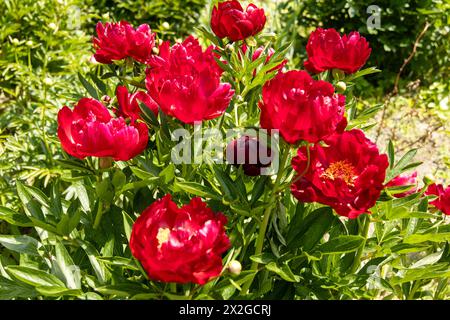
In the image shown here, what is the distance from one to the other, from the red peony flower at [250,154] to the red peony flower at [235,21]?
27 cm

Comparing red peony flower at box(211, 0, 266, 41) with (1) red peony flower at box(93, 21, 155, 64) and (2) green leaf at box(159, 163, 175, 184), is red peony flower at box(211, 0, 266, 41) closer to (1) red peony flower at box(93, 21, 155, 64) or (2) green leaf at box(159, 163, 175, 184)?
(1) red peony flower at box(93, 21, 155, 64)

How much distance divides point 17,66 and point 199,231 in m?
1.53

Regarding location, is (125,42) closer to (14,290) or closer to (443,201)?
(14,290)

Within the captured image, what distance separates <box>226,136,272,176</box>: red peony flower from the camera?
922mm

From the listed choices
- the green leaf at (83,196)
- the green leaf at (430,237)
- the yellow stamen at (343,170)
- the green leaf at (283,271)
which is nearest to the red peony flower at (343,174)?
the yellow stamen at (343,170)

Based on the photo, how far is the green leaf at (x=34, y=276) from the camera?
900mm

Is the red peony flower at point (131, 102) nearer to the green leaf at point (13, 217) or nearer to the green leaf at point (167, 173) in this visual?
the green leaf at point (167, 173)

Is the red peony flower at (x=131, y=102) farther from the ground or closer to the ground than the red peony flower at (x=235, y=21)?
closer to the ground

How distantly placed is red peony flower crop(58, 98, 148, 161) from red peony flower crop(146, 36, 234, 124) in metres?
0.07

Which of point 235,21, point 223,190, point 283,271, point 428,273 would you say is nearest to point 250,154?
point 223,190

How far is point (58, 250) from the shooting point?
0.96m

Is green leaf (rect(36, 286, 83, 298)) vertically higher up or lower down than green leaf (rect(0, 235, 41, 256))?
higher up

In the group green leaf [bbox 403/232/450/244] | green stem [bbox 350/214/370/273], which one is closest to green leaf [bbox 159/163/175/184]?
green stem [bbox 350/214/370/273]
